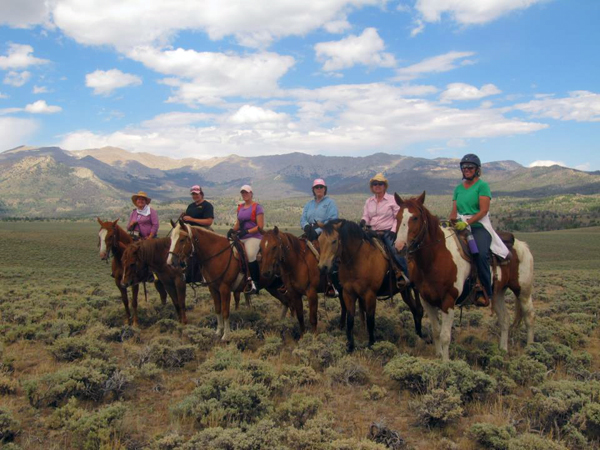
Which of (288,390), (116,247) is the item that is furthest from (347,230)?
(116,247)

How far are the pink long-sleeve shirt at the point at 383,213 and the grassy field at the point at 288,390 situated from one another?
2292 mm

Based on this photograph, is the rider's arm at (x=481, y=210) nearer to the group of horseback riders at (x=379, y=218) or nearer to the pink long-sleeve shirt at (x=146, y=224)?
the group of horseback riders at (x=379, y=218)

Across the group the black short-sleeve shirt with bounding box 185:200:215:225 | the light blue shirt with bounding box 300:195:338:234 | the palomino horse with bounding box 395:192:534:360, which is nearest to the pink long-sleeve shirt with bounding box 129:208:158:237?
the black short-sleeve shirt with bounding box 185:200:215:225

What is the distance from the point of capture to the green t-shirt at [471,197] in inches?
262

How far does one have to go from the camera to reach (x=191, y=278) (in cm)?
909

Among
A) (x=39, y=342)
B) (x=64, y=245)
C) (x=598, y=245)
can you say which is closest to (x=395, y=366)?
(x=39, y=342)

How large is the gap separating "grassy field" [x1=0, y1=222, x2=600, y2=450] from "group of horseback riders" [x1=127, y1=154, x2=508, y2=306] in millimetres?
1507

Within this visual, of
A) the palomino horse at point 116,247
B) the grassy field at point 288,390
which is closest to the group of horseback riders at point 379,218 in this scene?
the palomino horse at point 116,247

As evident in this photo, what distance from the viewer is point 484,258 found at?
6.59 metres

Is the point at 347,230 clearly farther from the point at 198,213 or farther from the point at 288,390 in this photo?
the point at 198,213

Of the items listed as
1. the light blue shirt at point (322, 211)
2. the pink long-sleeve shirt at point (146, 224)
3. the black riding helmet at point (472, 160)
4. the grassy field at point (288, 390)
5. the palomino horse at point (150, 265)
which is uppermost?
the black riding helmet at point (472, 160)

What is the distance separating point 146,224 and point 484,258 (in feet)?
26.1

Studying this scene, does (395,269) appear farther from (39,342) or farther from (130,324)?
(39,342)

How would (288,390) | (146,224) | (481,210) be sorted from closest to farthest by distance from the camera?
1. (288,390)
2. (481,210)
3. (146,224)
